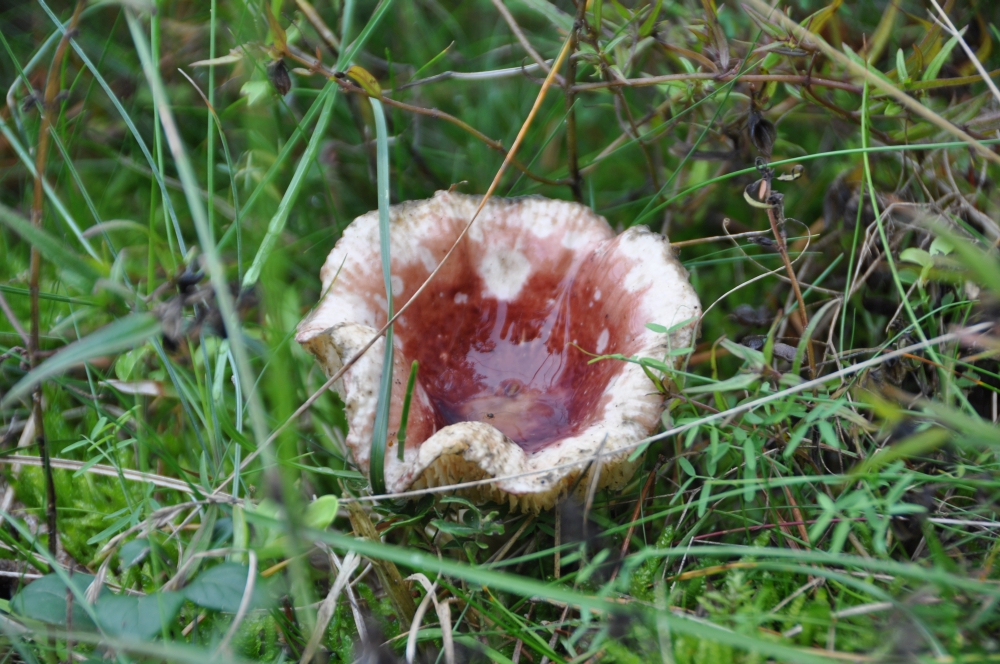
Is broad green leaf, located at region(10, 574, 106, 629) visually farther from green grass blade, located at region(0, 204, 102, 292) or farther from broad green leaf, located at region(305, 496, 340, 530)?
green grass blade, located at region(0, 204, 102, 292)

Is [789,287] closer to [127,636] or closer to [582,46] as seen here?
[582,46]

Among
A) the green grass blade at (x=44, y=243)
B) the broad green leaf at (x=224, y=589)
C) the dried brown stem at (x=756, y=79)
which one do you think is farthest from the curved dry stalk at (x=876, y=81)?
the broad green leaf at (x=224, y=589)

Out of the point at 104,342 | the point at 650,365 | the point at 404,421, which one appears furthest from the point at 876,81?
the point at 104,342

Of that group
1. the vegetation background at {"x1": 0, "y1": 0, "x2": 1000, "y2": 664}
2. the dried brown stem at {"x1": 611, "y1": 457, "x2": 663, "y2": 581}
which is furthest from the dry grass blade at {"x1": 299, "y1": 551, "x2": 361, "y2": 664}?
the dried brown stem at {"x1": 611, "y1": 457, "x2": 663, "y2": 581}

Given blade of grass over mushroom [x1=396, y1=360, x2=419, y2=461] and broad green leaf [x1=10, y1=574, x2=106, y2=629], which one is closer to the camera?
broad green leaf [x1=10, y1=574, x2=106, y2=629]

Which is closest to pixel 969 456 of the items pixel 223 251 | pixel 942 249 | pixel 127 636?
pixel 942 249

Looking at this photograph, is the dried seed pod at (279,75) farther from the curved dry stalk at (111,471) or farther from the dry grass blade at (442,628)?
the dry grass blade at (442,628)

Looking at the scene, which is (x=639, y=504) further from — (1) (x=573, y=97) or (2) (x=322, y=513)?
(1) (x=573, y=97)
